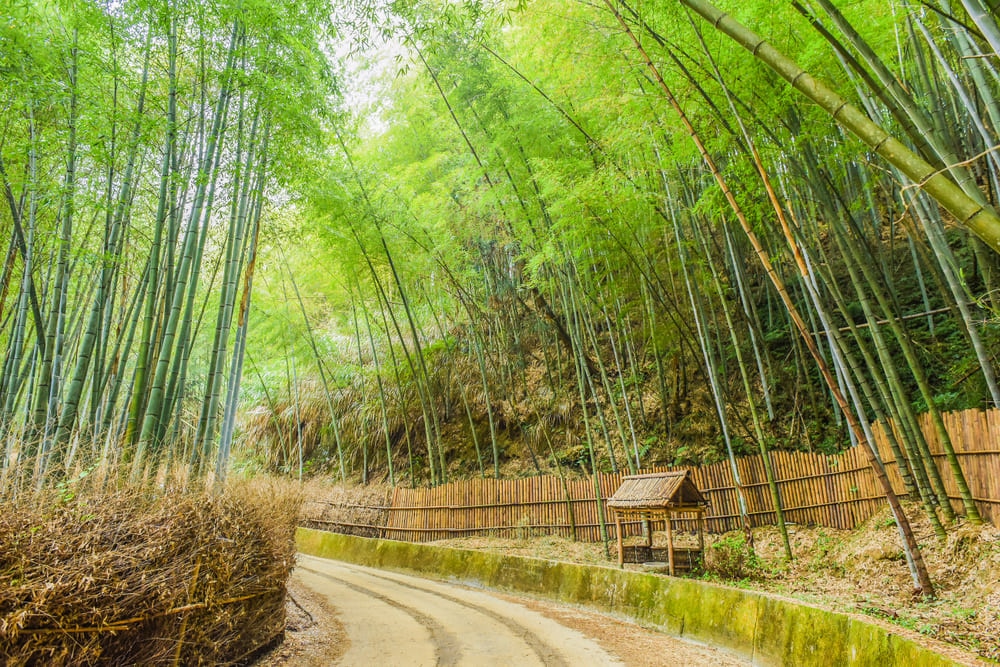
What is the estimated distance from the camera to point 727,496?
625 cm

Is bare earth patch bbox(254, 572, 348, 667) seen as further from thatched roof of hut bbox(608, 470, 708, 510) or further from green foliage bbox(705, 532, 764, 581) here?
green foliage bbox(705, 532, 764, 581)

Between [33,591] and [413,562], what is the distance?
257 inches

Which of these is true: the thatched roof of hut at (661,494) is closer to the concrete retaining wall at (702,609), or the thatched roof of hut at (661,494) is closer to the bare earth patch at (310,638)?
the concrete retaining wall at (702,609)

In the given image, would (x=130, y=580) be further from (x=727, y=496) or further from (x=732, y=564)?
(x=727, y=496)

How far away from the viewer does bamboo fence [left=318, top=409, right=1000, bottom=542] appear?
3914 millimetres

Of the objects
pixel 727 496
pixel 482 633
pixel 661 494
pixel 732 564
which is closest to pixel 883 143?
pixel 661 494

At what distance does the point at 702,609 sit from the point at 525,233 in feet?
14.6

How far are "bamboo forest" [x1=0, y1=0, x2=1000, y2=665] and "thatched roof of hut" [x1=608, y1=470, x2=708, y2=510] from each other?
0.24 m

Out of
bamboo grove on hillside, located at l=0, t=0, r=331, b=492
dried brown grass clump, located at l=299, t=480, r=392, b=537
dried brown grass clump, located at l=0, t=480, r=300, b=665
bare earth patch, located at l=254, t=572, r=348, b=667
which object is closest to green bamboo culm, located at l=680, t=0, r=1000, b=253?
dried brown grass clump, located at l=0, t=480, r=300, b=665

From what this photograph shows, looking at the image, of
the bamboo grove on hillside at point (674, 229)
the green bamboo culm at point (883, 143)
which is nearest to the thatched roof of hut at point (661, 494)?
the bamboo grove on hillside at point (674, 229)

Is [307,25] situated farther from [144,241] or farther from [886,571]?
[886,571]

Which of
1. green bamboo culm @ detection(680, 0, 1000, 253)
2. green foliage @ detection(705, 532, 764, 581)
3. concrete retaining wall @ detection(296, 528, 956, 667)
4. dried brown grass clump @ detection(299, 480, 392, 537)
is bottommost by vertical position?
concrete retaining wall @ detection(296, 528, 956, 667)

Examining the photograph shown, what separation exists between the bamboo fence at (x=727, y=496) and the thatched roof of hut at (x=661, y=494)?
3.24 feet

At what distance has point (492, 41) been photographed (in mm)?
6480
